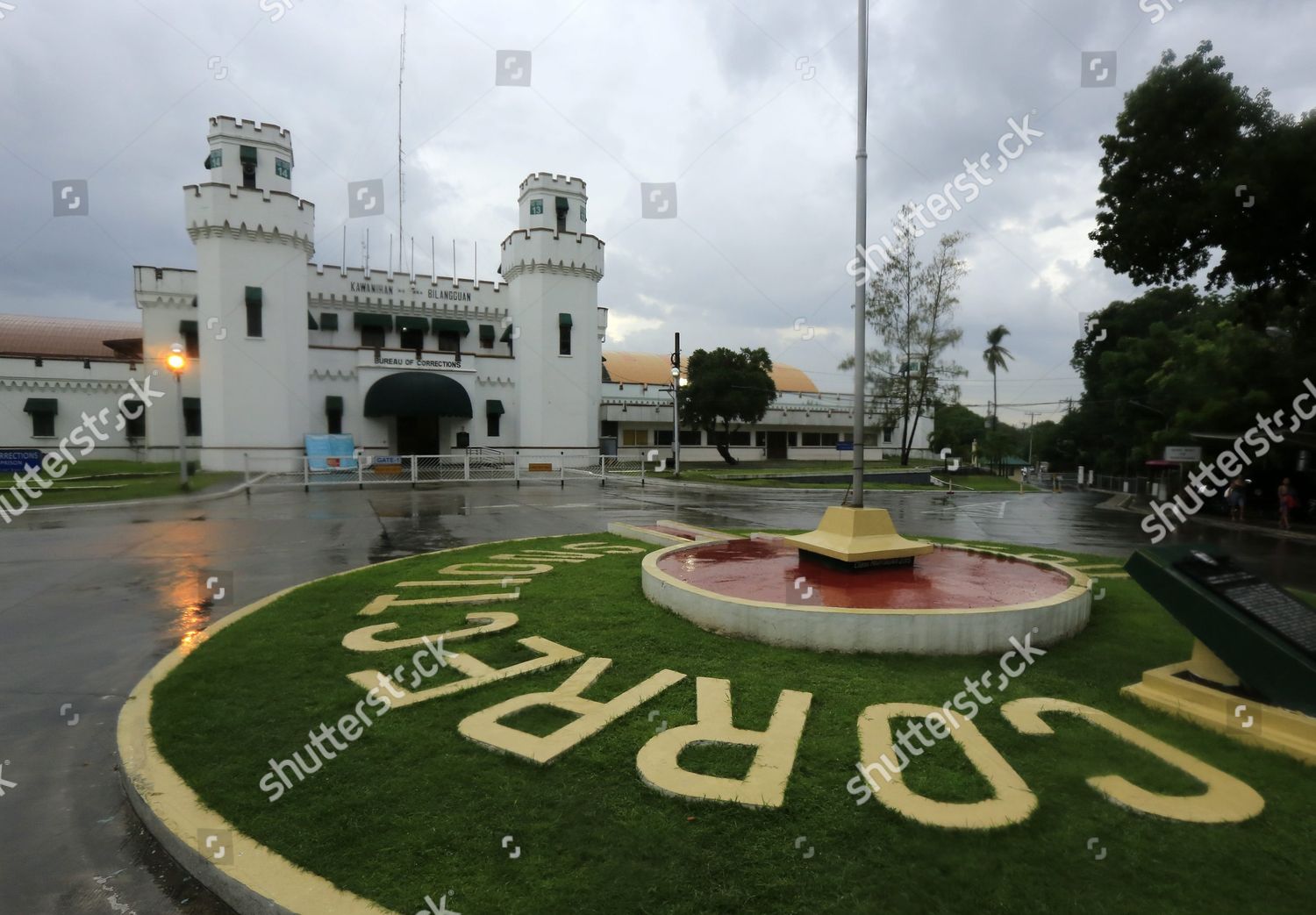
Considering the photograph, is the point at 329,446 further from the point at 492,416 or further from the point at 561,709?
the point at 561,709

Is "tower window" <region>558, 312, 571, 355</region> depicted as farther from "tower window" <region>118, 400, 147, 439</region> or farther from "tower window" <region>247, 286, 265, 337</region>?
"tower window" <region>118, 400, 147, 439</region>

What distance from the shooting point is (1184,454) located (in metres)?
24.7

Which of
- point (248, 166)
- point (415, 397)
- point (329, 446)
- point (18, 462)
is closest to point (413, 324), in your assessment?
point (415, 397)

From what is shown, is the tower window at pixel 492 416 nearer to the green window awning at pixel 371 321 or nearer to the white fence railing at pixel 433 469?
the white fence railing at pixel 433 469

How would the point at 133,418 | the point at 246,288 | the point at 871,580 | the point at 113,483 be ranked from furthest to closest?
1. the point at 133,418
2. the point at 246,288
3. the point at 113,483
4. the point at 871,580

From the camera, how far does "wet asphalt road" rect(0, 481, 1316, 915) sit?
3154 millimetres

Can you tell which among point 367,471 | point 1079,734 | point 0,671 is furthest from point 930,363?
point 0,671

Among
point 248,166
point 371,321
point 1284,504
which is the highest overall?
point 248,166

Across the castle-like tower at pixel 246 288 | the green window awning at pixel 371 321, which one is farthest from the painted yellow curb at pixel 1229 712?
the green window awning at pixel 371 321

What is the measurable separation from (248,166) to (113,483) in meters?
16.7

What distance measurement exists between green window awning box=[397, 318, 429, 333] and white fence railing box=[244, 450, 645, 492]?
833cm

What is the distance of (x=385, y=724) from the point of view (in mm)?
4180

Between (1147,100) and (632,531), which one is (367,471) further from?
(1147,100)

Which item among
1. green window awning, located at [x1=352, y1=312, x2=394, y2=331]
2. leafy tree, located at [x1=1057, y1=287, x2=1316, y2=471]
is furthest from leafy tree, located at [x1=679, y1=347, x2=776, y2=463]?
leafy tree, located at [x1=1057, y1=287, x2=1316, y2=471]
